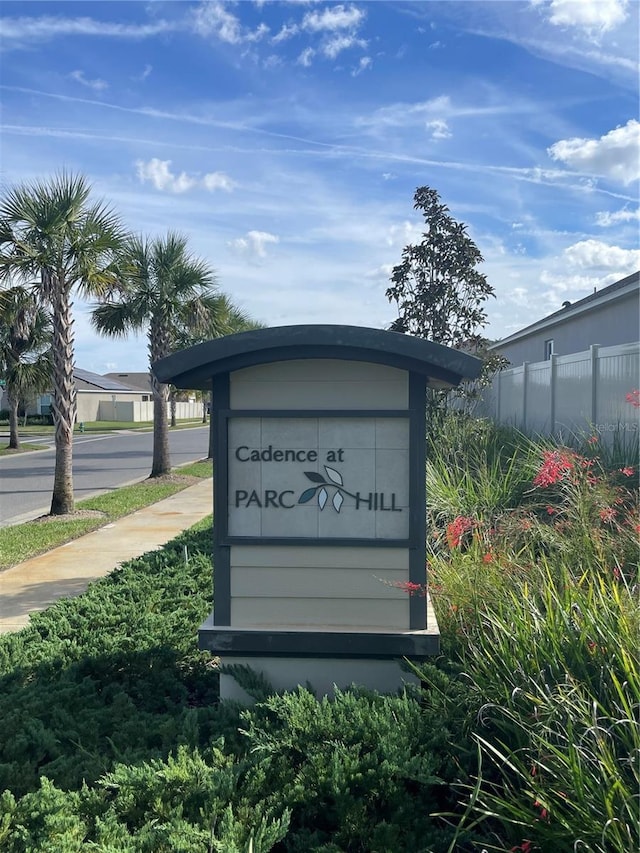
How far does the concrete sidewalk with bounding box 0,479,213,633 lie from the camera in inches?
304

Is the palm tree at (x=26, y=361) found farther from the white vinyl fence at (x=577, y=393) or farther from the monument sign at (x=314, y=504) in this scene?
the monument sign at (x=314, y=504)

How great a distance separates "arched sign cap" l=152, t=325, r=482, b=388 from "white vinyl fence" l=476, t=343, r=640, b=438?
3204 millimetres

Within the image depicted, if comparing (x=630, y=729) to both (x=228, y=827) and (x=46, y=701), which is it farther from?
(x=46, y=701)

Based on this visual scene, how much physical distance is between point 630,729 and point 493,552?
7.27 feet

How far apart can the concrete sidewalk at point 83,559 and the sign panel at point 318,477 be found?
135 inches

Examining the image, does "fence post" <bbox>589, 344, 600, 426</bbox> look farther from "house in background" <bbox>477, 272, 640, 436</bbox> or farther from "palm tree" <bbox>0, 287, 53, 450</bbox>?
"palm tree" <bbox>0, 287, 53, 450</bbox>

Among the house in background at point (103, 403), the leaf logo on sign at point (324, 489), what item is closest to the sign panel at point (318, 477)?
the leaf logo on sign at point (324, 489)

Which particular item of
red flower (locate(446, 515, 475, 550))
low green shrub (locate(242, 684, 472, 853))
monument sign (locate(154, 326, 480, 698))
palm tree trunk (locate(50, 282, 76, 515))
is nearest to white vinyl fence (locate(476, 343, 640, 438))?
red flower (locate(446, 515, 475, 550))

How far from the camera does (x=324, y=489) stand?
4.53 meters

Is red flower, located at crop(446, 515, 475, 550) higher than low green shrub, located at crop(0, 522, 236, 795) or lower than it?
higher

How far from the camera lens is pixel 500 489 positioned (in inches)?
295

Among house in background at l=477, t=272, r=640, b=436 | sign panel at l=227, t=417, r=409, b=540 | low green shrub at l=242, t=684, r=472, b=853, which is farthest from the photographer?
house in background at l=477, t=272, r=640, b=436

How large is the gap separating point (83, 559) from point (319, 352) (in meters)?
6.48

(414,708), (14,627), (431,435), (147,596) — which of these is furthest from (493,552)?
(431,435)
